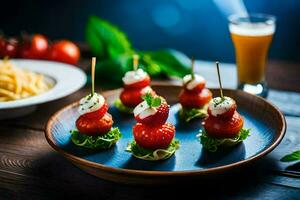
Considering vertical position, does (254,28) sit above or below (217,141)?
above

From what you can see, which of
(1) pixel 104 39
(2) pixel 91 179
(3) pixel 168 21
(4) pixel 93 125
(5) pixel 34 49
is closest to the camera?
(2) pixel 91 179

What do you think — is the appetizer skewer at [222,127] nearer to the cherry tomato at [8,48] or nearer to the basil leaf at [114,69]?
the basil leaf at [114,69]

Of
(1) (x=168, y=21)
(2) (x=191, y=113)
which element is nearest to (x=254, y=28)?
(2) (x=191, y=113)

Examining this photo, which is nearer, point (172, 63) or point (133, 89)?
point (133, 89)

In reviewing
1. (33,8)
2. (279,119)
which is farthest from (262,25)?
(33,8)

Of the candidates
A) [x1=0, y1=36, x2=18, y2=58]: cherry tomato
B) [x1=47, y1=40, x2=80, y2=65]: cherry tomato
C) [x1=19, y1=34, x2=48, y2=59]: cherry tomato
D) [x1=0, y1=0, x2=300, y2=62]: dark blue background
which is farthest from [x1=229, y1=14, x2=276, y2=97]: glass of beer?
[x1=0, y1=0, x2=300, y2=62]: dark blue background

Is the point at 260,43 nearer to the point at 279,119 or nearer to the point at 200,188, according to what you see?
the point at 279,119

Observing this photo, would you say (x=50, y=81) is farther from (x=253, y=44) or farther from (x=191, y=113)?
(x=253, y=44)
